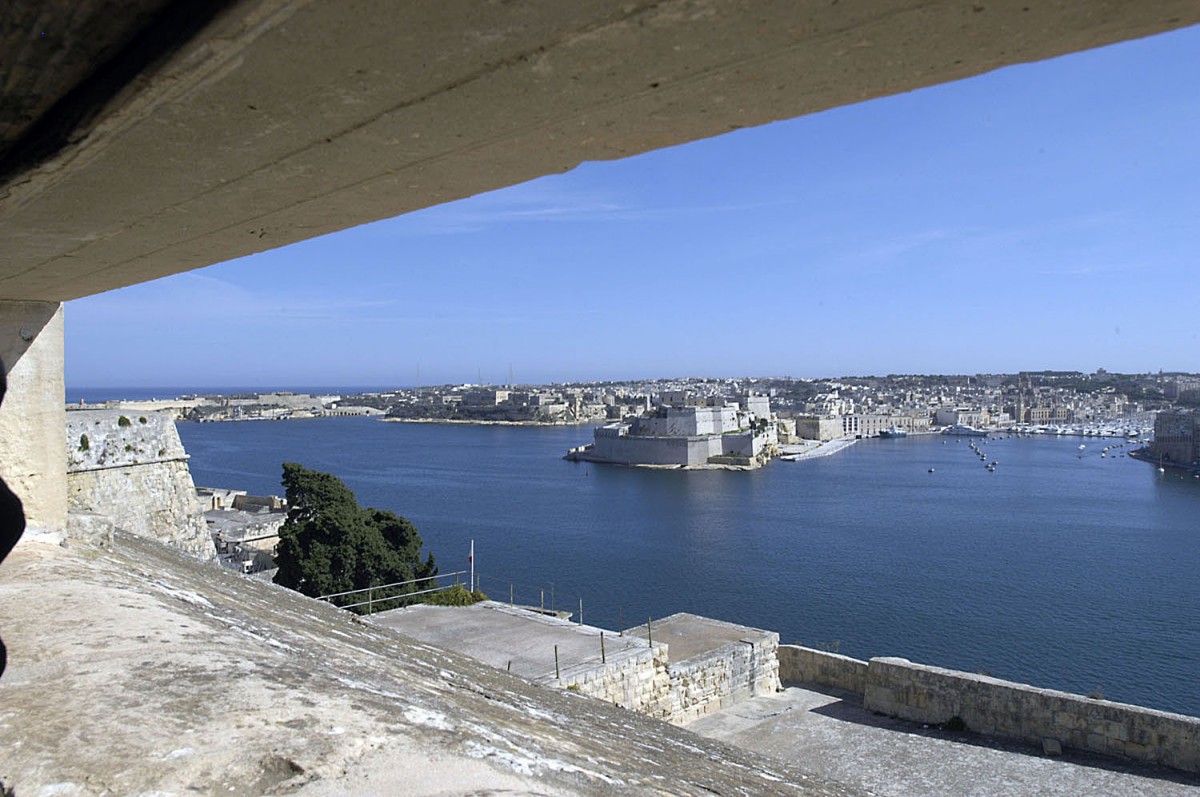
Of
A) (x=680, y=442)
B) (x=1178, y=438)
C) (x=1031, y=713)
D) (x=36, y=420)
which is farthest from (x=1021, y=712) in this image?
(x=1178, y=438)

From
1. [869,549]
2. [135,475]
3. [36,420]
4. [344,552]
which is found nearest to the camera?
[36,420]

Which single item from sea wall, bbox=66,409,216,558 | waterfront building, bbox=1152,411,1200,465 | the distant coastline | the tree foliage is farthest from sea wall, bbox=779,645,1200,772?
the distant coastline

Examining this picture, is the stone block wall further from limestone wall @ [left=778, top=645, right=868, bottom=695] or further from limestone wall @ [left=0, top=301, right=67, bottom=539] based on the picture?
limestone wall @ [left=0, top=301, right=67, bottom=539]

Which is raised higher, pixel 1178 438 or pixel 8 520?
pixel 8 520

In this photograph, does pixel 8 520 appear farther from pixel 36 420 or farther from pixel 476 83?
pixel 36 420

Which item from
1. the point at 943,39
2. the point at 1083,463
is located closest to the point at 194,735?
the point at 943,39

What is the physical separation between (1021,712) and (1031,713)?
8cm

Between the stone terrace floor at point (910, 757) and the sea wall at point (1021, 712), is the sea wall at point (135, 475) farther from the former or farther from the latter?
the sea wall at point (1021, 712)

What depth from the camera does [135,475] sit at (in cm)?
718

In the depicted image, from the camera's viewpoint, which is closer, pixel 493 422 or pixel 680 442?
pixel 680 442

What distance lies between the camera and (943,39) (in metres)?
0.78

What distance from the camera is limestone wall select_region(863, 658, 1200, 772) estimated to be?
635 centimetres

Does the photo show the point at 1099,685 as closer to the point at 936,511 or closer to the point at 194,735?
the point at 194,735

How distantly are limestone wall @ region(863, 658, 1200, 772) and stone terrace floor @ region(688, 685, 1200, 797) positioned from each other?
117 millimetres
